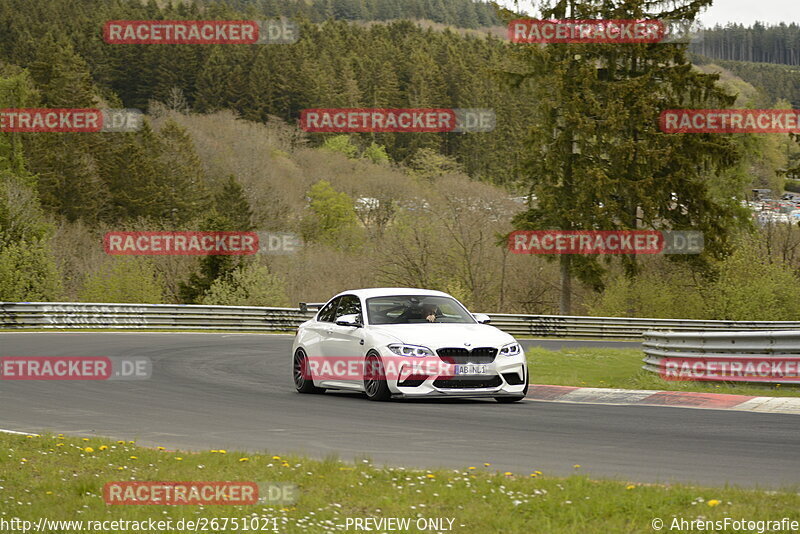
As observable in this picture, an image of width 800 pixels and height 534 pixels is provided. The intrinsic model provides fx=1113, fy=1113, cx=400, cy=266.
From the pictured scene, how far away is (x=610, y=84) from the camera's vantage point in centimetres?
4625

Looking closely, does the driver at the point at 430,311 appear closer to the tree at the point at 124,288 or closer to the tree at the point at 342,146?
the tree at the point at 124,288

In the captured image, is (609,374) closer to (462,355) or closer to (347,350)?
(347,350)

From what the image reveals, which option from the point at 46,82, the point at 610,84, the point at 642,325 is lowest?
the point at 642,325

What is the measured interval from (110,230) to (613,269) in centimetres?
4687

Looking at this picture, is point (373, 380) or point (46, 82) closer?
point (373, 380)

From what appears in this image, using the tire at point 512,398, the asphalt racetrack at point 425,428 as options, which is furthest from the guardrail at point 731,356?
the tire at point 512,398

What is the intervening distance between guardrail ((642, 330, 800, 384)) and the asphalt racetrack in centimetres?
330

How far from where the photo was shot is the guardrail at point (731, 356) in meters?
16.7

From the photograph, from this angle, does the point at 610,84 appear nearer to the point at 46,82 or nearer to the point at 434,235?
the point at 434,235

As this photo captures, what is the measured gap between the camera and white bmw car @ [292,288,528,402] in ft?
48.2

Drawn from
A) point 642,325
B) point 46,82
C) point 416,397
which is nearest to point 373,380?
point 416,397

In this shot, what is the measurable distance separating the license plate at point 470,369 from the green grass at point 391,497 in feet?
17.6

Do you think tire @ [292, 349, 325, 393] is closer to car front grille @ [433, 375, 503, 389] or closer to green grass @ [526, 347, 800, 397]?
car front grille @ [433, 375, 503, 389]

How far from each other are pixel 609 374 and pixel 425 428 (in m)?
11.8
